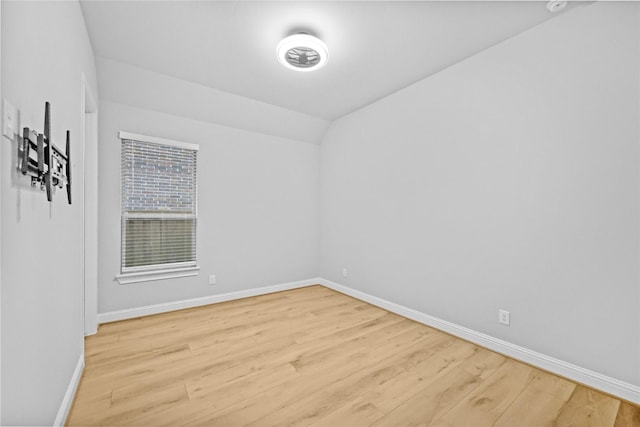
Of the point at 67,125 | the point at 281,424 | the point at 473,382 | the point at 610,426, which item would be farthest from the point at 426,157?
the point at 67,125

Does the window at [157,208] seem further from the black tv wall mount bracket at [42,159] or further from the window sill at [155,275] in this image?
the black tv wall mount bracket at [42,159]

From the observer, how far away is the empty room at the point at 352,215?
5.32 feet

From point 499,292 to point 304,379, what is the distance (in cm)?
189

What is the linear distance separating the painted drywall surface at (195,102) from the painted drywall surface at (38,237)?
1052 mm

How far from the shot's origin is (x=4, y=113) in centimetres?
96

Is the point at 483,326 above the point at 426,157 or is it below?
below

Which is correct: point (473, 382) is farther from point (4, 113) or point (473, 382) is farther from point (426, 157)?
point (4, 113)

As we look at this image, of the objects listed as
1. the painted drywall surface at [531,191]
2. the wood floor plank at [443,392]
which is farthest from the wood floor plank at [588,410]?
the wood floor plank at [443,392]

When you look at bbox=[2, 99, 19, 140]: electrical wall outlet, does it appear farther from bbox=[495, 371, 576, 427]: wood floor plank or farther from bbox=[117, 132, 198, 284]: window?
bbox=[495, 371, 576, 427]: wood floor plank

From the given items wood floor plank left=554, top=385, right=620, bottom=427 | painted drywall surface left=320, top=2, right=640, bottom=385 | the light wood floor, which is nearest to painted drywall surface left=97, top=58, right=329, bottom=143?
painted drywall surface left=320, top=2, right=640, bottom=385

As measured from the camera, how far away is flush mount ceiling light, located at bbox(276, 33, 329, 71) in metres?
2.41

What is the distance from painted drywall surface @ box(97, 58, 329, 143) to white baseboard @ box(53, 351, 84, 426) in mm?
2625

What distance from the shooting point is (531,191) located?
94.5 inches

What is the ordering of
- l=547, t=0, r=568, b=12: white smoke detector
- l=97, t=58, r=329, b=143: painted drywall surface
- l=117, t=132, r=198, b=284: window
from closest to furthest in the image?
1. l=547, t=0, r=568, b=12: white smoke detector
2. l=97, t=58, r=329, b=143: painted drywall surface
3. l=117, t=132, r=198, b=284: window
